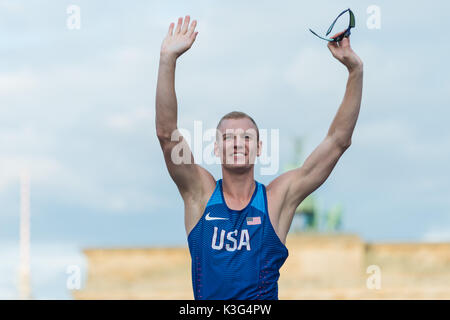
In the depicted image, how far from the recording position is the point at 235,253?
5348mm

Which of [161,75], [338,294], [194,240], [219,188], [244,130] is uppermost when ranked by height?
[161,75]

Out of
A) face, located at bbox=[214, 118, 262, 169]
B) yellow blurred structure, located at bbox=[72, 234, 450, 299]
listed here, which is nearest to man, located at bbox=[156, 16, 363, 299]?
face, located at bbox=[214, 118, 262, 169]

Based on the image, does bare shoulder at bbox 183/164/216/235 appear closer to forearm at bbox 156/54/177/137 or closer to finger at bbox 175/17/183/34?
forearm at bbox 156/54/177/137

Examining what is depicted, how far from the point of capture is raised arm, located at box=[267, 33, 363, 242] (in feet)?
18.7

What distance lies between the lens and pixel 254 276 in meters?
5.31

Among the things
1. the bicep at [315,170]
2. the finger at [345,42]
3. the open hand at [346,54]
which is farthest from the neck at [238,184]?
the finger at [345,42]

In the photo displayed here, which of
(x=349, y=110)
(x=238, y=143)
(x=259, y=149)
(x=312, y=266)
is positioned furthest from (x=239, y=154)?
(x=312, y=266)

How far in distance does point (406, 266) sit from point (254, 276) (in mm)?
27127

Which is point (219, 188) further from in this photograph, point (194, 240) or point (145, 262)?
point (145, 262)

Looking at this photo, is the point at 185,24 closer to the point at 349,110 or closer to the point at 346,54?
the point at 346,54

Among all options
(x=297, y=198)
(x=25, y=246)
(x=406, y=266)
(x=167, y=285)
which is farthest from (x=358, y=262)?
(x=297, y=198)
